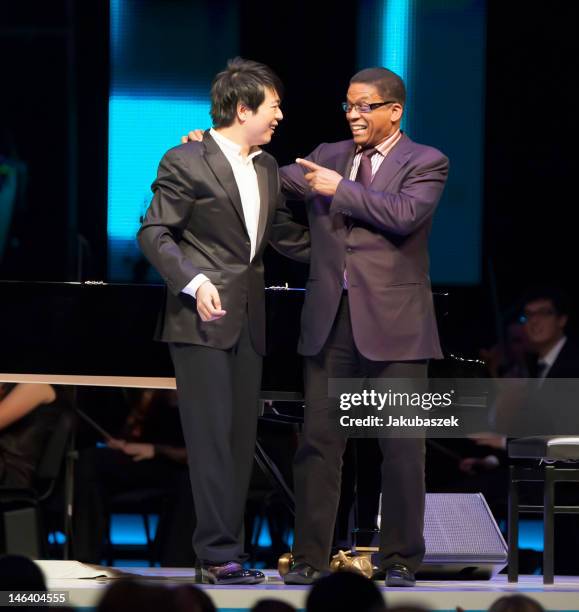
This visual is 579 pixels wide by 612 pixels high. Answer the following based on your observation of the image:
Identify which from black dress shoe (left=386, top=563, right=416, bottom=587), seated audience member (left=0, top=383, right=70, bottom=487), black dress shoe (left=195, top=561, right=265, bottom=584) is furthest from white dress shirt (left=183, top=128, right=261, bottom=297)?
seated audience member (left=0, top=383, right=70, bottom=487)

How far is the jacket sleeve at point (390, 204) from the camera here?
12.7ft

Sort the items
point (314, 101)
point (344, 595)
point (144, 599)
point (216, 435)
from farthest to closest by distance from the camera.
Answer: point (314, 101)
point (216, 435)
point (344, 595)
point (144, 599)

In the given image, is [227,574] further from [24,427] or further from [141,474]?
[141,474]

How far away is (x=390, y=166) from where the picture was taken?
13.2 feet

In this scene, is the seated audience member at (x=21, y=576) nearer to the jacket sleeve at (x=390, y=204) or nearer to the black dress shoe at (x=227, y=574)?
the black dress shoe at (x=227, y=574)

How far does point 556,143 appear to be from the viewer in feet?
24.6

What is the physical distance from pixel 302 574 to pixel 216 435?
495 mm

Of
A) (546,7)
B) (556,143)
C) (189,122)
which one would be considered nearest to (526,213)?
(556,143)

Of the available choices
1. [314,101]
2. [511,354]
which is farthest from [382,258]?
[511,354]

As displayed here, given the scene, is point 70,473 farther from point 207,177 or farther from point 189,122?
point 207,177

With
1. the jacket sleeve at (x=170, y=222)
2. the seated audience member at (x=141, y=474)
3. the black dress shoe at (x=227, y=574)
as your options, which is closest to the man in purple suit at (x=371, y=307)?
the black dress shoe at (x=227, y=574)

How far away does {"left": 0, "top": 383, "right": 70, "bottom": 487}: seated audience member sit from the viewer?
5891 millimetres

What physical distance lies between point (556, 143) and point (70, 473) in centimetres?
340

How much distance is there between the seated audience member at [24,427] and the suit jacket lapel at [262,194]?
2.30 meters
